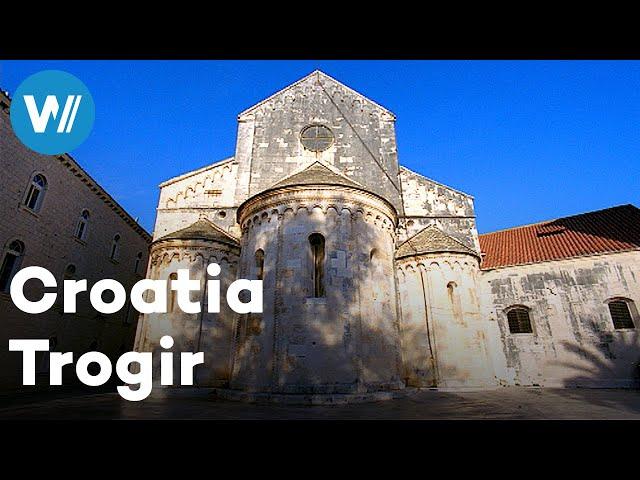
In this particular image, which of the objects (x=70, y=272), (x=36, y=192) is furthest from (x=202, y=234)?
(x=70, y=272)

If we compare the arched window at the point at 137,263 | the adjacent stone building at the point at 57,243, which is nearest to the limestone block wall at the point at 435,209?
the adjacent stone building at the point at 57,243

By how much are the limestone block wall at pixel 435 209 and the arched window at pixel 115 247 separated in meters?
18.0

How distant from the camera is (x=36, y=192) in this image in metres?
15.1

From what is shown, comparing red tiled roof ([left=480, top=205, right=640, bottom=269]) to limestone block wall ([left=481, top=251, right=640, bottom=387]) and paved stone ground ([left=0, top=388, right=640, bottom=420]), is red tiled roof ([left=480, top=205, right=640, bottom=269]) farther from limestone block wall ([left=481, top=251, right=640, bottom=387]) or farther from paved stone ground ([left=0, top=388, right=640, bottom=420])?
paved stone ground ([left=0, top=388, right=640, bottom=420])

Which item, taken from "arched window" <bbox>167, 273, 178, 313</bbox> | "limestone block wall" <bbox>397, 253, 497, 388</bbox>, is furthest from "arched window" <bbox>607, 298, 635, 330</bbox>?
"arched window" <bbox>167, 273, 178, 313</bbox>

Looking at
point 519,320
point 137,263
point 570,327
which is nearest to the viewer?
point 570,327

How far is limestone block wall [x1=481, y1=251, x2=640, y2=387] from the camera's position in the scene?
1366 cm

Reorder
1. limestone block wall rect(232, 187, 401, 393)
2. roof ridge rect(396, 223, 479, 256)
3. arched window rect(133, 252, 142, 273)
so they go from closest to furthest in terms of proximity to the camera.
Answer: limestone block wall rect(232, 187, 401, 393) → roof ridge rect(396, 223, 479, 256) → arched window rect(133, 252, 142, 273)

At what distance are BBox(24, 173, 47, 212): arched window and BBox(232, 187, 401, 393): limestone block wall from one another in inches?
409

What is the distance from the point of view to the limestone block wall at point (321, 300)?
966cm

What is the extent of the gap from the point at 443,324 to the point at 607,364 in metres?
6.98

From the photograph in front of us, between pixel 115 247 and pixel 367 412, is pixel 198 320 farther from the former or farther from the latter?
pixel 115 247
